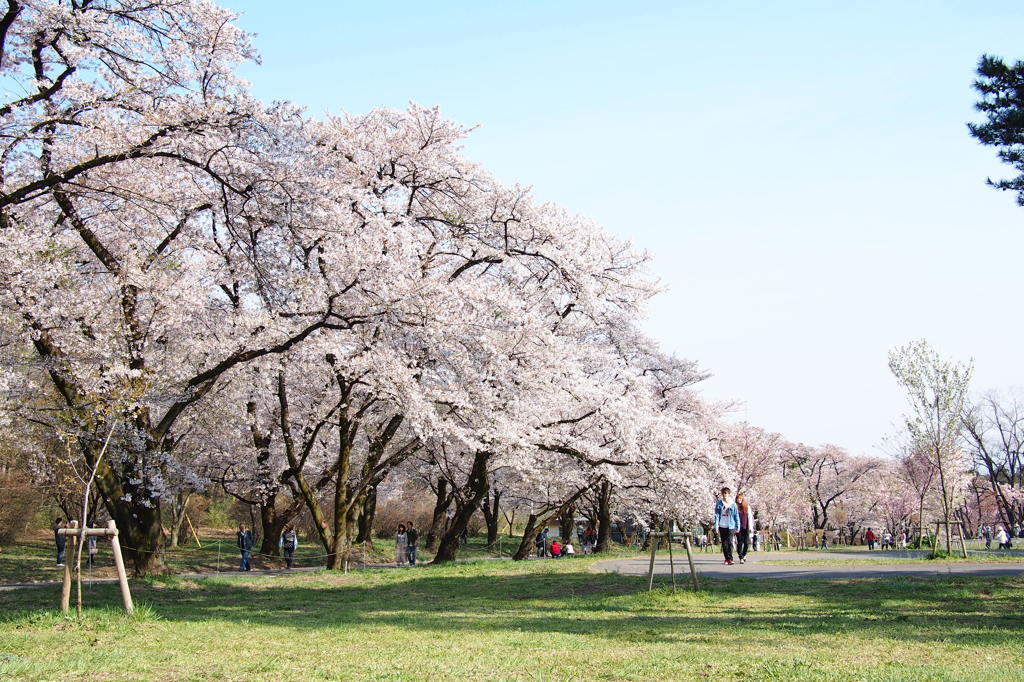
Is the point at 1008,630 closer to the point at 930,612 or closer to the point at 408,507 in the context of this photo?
the point at 930,612

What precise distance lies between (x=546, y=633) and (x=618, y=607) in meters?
2.73

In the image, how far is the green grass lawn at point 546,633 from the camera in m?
6.55

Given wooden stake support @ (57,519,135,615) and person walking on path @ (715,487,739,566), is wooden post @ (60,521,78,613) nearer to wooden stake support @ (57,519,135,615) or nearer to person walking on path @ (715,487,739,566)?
wooden stake support @ (57,519,135,615)

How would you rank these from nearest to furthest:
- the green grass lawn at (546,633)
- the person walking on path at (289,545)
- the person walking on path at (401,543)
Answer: the green grass lawn at (546,633) → the person walking on path at (289,545) → the person walking on path at (401,543)

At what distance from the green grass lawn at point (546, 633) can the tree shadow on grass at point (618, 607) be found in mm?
36

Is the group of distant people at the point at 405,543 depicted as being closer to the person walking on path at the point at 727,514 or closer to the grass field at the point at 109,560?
the grass field at the point at 109,560

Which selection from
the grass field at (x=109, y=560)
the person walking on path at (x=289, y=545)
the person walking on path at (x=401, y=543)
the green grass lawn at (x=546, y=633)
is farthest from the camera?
the person walking on path at (x=401, y=543)

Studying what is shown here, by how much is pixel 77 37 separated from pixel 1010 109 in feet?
43.0

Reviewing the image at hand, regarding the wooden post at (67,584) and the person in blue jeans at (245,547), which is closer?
the wooden post at (67,584)

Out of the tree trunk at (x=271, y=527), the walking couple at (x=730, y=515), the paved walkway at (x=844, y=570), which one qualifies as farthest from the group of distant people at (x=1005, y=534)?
the tree trunk at (x=271, y=527)

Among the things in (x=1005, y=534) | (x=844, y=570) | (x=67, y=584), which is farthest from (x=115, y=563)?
(x=1005, y=534)

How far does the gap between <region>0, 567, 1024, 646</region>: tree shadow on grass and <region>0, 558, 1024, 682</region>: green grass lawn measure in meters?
0.04

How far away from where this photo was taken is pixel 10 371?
1457 centimetres

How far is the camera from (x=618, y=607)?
37.5 feet
